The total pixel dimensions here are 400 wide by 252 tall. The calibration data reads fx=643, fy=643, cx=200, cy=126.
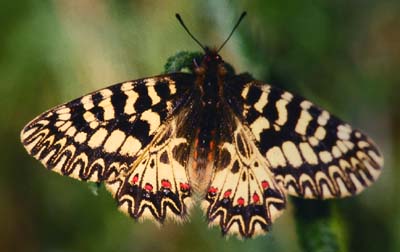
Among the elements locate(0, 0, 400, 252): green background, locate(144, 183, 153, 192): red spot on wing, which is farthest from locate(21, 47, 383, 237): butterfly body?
locate(0, 0, 400, 252): green background

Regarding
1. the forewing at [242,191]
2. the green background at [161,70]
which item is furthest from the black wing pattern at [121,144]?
the green background at [161,70]

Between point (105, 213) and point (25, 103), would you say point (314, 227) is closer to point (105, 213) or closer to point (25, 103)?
point (105, 213)

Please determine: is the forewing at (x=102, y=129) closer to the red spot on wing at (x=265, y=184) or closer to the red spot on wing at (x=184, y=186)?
the red spot on wing at (x=184, y=186)

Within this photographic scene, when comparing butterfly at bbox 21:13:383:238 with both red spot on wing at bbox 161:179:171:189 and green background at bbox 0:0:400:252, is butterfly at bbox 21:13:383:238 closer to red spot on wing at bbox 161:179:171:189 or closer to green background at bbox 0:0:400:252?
red spot on wing at bbox 161:179:171:189

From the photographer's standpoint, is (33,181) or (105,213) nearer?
(105,213)

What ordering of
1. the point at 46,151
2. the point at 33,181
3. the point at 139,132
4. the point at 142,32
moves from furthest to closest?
the point at 33,181 < the point at 142,32 < the point at 139,132 < the point at 46,151

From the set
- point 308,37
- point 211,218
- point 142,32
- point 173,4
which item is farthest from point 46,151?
point 308,37

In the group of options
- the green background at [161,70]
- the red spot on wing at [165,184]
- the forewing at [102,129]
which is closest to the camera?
the forewing at [102,129]
